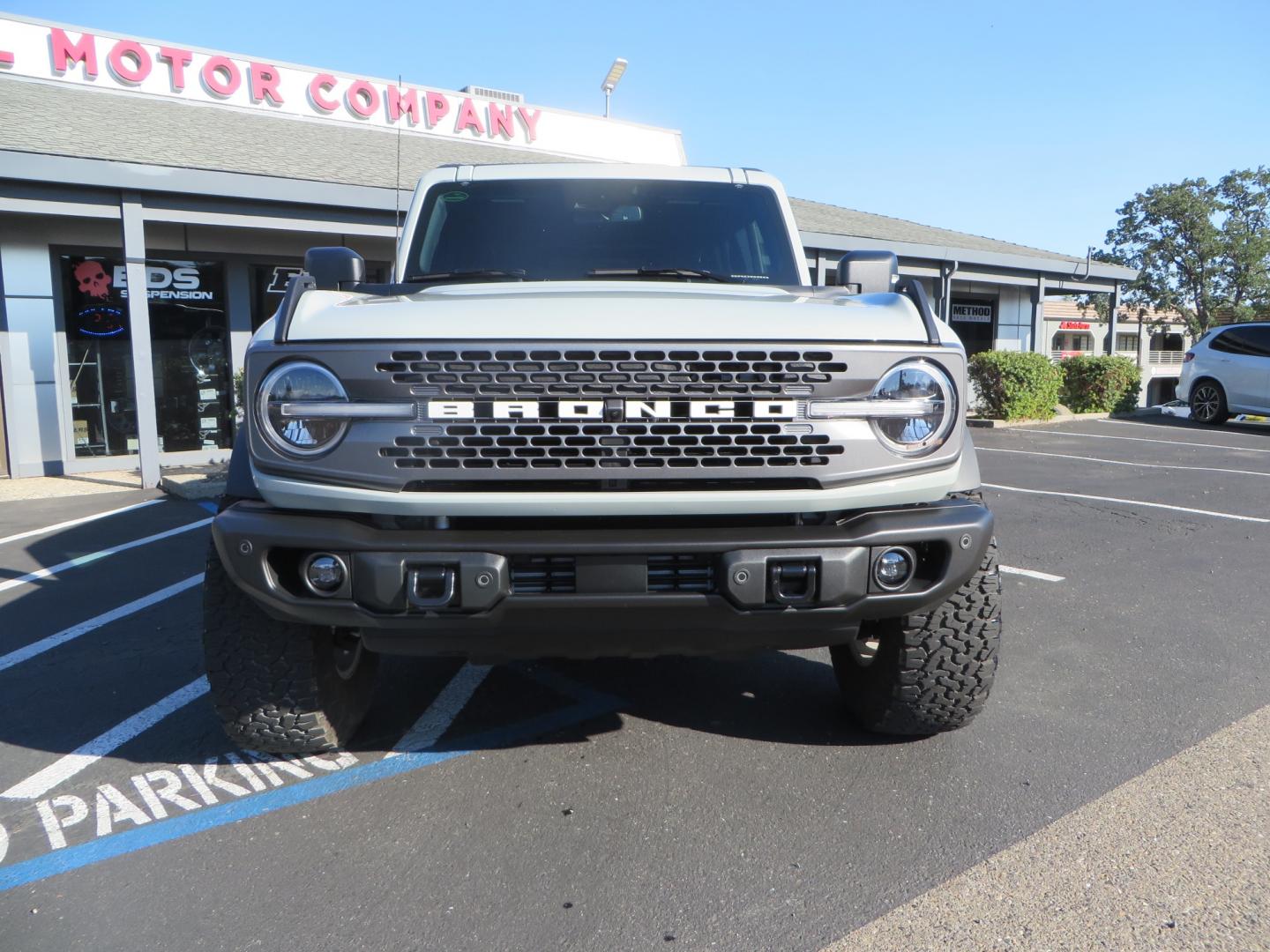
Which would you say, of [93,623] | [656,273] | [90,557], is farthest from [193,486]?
[656,273]

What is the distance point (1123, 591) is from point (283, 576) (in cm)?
444

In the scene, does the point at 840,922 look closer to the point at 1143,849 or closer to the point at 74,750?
the point at 1143,849

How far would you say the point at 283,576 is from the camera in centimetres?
235

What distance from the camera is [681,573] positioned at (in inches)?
90.8

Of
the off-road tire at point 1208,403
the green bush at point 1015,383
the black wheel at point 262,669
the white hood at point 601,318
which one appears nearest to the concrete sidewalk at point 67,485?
the black wheel at point 262,669

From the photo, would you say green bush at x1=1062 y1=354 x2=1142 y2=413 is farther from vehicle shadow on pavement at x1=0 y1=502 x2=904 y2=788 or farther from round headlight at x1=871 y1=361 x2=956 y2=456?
round headlight at x1=871 y1=361 x2=956 y2=456

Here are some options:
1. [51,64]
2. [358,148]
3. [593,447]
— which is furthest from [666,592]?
[51,64]

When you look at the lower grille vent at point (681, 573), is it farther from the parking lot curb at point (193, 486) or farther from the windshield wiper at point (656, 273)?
the parking lot curb at point (193, 486)

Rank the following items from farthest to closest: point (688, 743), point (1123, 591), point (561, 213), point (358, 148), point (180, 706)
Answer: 1. point (358, 148)
2. point (1123, 591)
3. point (561, 213)
4. point (180, 706)
5. point (688, 743)

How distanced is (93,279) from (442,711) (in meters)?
10.3

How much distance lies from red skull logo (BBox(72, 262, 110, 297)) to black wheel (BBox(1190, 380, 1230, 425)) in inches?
650

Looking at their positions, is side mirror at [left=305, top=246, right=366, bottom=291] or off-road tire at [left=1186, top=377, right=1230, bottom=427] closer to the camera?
side mirror at [left=305, top=246, right=366, bottom=291]

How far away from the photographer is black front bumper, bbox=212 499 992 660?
7.31 feet

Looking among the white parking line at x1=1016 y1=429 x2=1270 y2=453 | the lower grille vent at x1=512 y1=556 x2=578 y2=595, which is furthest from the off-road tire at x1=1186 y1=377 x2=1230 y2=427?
the lower grille vent at x1=512 y1=556 x2=578 y2=595
